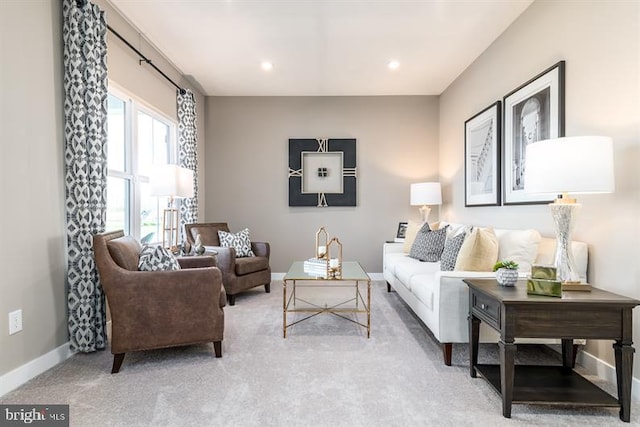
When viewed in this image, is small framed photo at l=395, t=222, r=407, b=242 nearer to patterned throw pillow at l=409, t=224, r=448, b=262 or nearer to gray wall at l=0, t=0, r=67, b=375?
patterned throw pillow at l=409, t=224, r=448, b=262

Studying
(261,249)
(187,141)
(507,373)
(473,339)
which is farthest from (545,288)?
(187,141)

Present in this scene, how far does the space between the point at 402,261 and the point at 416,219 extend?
1.57 meters

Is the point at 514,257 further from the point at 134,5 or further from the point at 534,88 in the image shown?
the point at 134,5

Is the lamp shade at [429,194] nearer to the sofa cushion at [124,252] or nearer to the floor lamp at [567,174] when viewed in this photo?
the floor lamp at [567,174]

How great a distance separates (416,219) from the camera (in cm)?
518

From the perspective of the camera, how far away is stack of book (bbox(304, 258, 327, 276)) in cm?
297

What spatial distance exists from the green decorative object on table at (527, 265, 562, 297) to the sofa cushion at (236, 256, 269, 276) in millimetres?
2902

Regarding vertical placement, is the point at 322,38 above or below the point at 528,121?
above

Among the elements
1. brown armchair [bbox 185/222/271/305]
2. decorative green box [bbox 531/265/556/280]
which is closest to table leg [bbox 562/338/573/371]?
decorative green box [bbox 531/265/556/280]

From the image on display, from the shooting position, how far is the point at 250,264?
4.07m

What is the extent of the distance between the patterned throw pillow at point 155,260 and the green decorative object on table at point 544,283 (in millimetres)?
2243

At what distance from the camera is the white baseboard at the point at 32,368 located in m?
1.93

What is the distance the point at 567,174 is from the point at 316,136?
377 cm

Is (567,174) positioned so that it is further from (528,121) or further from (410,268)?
(410,268)
